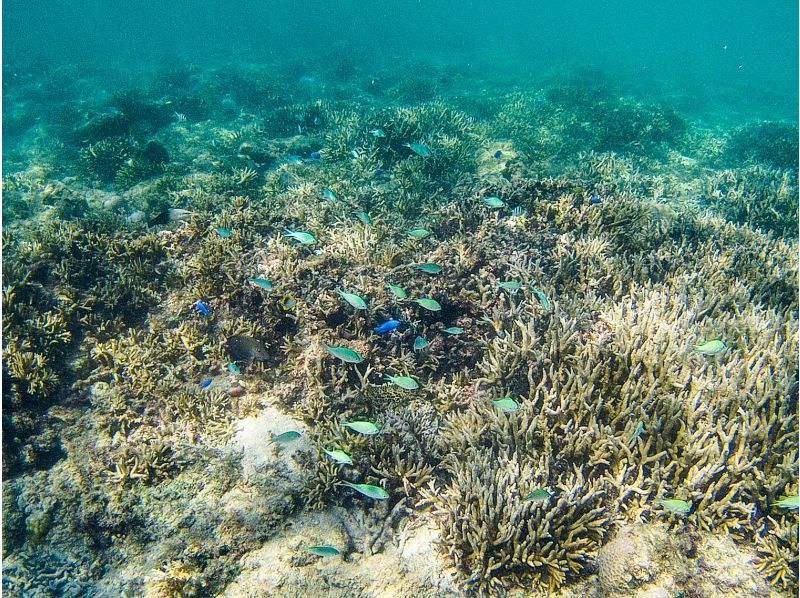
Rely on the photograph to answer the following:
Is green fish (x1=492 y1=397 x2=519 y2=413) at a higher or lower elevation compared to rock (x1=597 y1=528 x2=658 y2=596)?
higher

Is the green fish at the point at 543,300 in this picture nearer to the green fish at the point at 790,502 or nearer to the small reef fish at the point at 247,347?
the green fish at the point at 790,502

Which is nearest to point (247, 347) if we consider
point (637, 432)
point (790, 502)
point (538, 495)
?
point (538, 495)

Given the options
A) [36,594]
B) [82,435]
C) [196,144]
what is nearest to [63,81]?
[196,144]

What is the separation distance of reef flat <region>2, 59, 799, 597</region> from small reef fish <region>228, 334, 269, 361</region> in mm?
22

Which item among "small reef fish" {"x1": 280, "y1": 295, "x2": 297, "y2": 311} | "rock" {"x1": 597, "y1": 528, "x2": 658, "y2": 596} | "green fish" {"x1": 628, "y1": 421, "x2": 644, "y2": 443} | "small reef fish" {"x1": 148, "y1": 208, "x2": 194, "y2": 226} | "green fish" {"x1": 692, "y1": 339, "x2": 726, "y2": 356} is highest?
"small reef fish" {"x1": 148, "y1": 208, "x2": 194, "y2": 226}

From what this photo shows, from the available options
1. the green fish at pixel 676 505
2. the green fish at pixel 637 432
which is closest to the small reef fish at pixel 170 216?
the green fish at pixel 637 432

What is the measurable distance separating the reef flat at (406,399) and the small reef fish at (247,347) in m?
0.02

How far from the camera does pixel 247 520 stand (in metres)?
3.48

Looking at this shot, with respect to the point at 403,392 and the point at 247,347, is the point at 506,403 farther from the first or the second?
the point at 247,347

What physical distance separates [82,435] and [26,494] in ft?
2.19

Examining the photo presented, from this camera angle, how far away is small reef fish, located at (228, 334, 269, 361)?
4285 millimetres

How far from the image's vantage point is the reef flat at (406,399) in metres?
2.88

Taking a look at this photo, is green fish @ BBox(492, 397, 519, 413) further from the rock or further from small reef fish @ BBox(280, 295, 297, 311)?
small reef fish @ BBox(280, 295, 297, 311)

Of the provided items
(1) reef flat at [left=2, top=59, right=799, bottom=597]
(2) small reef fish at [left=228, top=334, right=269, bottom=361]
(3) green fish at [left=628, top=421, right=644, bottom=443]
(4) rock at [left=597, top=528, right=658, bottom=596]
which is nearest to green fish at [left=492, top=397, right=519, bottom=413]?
(1) reef flat at [left=2, top=59, right=799, bottom=597]
